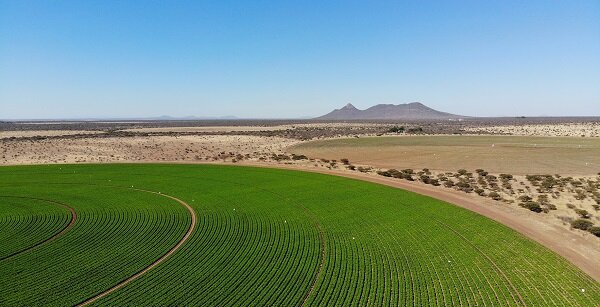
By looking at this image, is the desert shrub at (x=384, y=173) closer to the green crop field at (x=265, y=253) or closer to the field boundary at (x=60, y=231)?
the green crop field at (x=265, y=253)

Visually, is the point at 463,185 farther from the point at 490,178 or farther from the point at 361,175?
the point at 361,175

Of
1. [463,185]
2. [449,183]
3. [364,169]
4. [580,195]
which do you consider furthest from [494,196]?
[364,169]

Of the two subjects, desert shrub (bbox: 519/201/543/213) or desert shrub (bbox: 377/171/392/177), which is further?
desert shrub (bbox: 377/171/392/177)

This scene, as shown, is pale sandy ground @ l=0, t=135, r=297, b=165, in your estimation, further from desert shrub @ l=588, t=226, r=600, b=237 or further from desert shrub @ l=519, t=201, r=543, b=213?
desert shrub @ l=588, t=226, r=600, b=237

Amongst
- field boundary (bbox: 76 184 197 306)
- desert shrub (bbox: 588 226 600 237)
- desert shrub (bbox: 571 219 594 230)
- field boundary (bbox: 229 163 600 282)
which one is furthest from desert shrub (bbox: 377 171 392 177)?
field boundary (bbox: 76 184 197 306)

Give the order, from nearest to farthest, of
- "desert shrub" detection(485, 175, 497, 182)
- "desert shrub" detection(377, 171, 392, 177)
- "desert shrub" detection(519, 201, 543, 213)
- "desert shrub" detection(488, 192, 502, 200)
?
"desert shrub" detection(519, 201, 543, 213) < "desert shrub" detection(488, 192, 502, 200) < "desert shrub" detection(485, 175, 497, 182) < "desert shrub" detection(377, 171, 392, 177)

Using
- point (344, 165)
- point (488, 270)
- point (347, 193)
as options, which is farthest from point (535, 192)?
point (344, 165)
